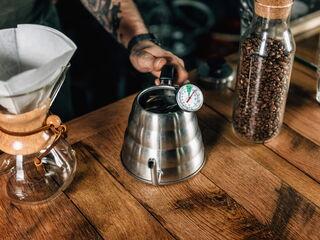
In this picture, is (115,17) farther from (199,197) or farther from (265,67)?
(199,197)

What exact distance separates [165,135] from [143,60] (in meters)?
0.38

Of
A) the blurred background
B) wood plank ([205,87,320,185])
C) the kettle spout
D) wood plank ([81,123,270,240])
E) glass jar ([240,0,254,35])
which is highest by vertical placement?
glass jar ([240,0,254,35])

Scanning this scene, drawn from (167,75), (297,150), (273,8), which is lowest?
(297,150)

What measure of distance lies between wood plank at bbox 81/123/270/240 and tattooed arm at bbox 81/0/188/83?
0.31 metres

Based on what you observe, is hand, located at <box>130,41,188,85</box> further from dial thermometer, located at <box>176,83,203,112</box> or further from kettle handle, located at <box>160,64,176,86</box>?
dial thermometer, located at <box>176,83,203,112</box>

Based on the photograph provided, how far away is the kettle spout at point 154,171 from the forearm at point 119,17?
61 centimetres

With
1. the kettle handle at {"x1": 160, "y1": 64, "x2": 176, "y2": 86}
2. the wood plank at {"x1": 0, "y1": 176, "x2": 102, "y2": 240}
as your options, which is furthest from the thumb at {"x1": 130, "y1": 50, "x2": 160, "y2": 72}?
the wood plank at {"x1": 0, "y1": 176, "x2": 102, "y2": 240}

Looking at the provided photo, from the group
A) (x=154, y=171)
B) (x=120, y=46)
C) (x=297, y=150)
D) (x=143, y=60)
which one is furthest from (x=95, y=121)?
(x=120, y=46)

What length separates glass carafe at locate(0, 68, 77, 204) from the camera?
3.60 ft

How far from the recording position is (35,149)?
116 centimetres

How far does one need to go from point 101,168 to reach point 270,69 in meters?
0.54

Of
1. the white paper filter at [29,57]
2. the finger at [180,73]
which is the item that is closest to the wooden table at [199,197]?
the finger at [180,73]

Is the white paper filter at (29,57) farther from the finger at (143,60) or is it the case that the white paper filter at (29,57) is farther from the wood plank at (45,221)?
the finger at (143,60)

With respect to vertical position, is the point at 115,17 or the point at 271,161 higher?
the point at 115,17
